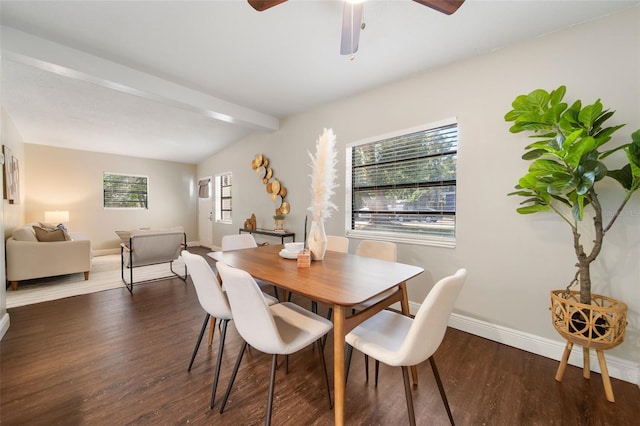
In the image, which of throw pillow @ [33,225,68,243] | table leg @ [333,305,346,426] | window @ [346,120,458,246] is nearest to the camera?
table leg @ [333,305,346,426]

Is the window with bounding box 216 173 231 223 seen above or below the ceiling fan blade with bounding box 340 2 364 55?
below

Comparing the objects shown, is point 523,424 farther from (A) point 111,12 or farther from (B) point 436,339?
(A) point 111,12

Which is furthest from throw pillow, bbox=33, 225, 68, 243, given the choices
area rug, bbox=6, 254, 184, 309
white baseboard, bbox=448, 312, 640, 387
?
white baseboard, bbox=448, 312, 640, 387

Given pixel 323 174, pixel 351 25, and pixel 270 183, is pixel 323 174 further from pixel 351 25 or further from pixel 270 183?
pixel 270 183

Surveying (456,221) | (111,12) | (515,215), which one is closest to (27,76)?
(111,12)

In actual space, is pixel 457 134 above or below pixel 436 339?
above

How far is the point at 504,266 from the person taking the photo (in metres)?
2.09

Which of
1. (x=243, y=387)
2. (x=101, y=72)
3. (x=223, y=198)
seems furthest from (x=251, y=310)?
(x=223, y=198)

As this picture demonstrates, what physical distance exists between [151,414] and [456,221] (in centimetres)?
271

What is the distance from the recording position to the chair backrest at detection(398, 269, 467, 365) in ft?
3.17

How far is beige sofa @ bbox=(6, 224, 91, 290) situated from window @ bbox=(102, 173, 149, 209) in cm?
250

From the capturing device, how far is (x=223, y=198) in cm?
623

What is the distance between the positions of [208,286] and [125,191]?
21.3 ft

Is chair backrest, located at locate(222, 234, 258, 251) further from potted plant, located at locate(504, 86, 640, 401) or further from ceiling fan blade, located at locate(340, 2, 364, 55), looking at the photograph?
potted plant, located at locate(504, 86, 640, 401)
